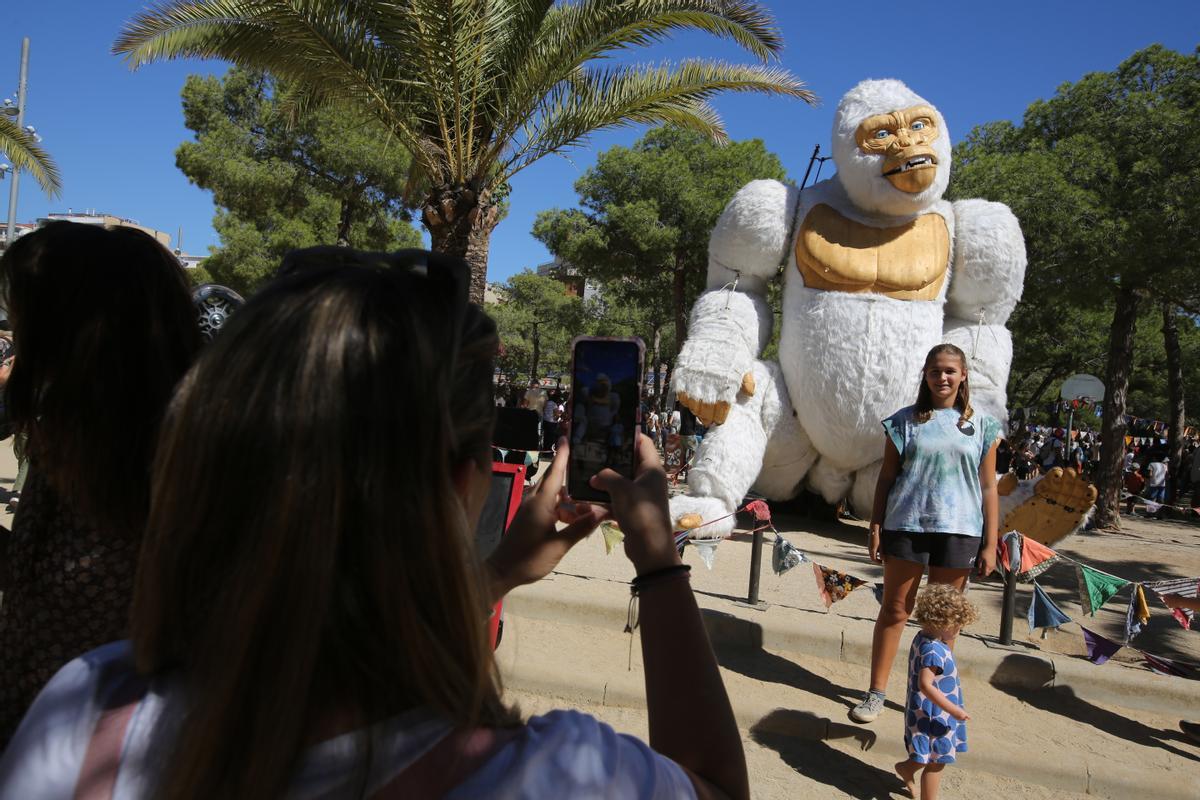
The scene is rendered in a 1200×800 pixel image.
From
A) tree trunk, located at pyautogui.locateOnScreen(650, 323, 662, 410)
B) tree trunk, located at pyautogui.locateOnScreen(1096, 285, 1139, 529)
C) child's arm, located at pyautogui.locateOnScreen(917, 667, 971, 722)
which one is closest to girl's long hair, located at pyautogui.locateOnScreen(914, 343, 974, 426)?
child's arm, located at pyautogui.locateOnScreen(917, 667, 971, 722)

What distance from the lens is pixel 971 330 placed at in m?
6.17

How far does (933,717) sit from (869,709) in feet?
2.18

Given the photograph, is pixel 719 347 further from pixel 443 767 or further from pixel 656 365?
pixel 656 365

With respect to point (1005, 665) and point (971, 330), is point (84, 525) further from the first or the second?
point (971, 330)

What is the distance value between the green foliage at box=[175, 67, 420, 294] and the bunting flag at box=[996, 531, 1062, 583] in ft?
54.7

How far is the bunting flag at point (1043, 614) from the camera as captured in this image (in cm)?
403

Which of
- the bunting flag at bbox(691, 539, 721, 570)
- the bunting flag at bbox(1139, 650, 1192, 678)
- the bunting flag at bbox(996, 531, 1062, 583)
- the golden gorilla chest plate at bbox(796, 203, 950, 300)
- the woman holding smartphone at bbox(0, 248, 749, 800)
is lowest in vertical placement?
the bunting flag at bbox(1139, 650, 1192, 678)

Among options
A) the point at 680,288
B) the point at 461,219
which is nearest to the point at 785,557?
the point at 461,219

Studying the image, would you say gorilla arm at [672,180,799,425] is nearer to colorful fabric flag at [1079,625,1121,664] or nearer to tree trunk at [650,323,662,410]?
colorful fabric flag at [1079,625,1121,664]

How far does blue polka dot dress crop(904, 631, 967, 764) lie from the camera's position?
2834mm

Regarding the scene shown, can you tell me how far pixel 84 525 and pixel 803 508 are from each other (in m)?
7.62

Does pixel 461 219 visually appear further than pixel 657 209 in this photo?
No

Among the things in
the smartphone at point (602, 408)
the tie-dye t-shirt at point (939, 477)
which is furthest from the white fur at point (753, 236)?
the smartphone at point (602, 408)

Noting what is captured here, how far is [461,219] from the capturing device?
6.19 m
